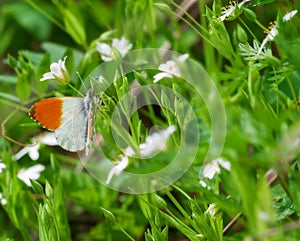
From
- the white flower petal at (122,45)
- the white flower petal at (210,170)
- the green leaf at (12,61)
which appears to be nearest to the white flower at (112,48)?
the white flower petal at (122,45)

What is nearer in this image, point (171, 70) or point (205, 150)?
point (205, 150)

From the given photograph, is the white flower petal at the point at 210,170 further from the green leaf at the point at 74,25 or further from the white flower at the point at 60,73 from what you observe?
the green leaf at the point at 74,25

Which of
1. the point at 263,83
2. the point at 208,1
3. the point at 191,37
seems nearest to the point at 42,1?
the point at 191,37

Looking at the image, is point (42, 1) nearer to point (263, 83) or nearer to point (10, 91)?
point (10, 91)

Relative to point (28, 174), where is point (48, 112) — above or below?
above

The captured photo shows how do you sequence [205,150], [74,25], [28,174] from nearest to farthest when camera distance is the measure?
[205,150]
[28,174]
[74,25]

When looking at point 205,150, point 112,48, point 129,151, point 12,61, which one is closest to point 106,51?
point 112,48

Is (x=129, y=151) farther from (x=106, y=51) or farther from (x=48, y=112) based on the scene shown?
(x=106, y=51)
